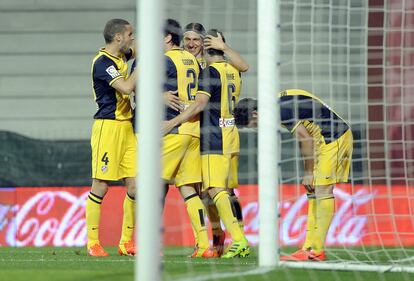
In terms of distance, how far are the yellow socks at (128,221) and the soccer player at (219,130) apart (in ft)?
2.10

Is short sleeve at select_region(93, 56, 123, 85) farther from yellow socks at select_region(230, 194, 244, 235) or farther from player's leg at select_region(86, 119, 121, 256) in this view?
yellow socks at select_region(230, 194, 244, 235)

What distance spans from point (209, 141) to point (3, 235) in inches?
162

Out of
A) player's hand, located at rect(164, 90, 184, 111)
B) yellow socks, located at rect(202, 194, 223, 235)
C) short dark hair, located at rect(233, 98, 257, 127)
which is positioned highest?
player's hand, located at rect(164, 90, 184, 111)

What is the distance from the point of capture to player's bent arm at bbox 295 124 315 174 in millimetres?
8102

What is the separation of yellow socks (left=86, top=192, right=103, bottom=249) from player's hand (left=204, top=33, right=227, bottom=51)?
1543mm

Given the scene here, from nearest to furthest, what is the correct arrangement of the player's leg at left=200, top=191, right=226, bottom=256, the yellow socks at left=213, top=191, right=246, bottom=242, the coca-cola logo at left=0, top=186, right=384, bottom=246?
the yellow socks at left=213, top=191, right=246, bottom=242 → the player's leg at left=200, top=191, right=226, bottom=256 → the coca-cola logo at left=0, top=186, right=384, bottom=246

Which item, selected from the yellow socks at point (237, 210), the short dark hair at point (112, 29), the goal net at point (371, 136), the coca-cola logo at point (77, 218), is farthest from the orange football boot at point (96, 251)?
the coca-cola logo at point (77, 218)

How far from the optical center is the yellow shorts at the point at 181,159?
9.05 m

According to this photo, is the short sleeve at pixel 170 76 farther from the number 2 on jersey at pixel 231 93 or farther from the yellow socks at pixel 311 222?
the yellow socks at pixel 311 222

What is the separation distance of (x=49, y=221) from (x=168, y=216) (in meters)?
1.38

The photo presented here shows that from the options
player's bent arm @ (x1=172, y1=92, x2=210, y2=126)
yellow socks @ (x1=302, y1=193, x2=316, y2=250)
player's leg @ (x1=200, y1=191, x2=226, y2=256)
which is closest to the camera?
yellow socks @ (x1=302, y1=193, x2=316, y2=250)

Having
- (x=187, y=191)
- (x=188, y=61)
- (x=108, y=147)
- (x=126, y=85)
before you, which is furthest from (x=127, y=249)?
(x=188, y=61)

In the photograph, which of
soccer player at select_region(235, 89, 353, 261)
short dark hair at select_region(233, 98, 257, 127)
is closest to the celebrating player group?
short dark hair at select_region(233, 98, 257, 127)

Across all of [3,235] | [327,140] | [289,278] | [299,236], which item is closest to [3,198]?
[3,235]
